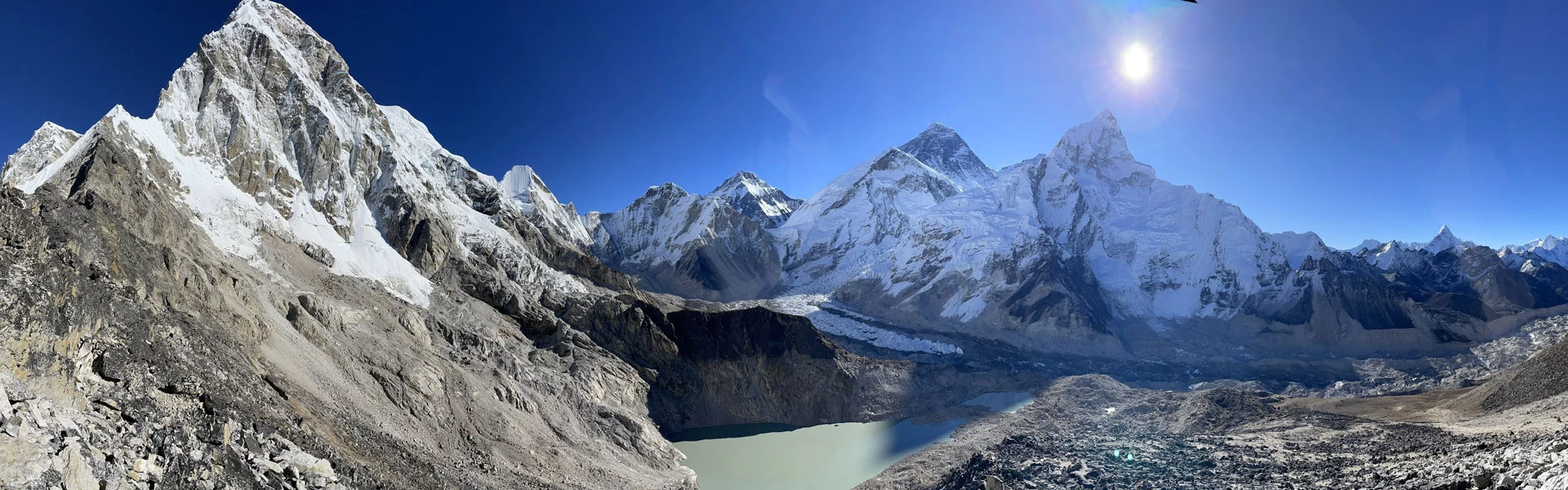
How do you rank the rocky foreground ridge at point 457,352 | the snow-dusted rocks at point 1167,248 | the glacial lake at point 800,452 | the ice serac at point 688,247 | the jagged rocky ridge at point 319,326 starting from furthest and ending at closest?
the ice serac at point 688,247, the snow-dusted rocks at point 1167,248, the glacial lake at point 800,452, the rocky foreground ridge at point 457,352, the jagged rocky ridge at point 319,326

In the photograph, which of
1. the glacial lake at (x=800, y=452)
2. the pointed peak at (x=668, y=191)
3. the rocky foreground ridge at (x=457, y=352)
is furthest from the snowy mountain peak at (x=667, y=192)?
the glacial lake at (x=800, y=452)

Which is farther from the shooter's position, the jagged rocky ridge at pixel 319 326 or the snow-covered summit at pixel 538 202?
the snow-covered summit at pixel 538 202

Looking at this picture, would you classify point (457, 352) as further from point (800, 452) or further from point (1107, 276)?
point (1107, 276)

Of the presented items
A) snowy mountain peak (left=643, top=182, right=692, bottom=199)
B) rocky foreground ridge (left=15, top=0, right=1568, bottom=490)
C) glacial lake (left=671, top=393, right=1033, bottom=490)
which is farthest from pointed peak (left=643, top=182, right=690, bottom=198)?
glacial lake (left=671, top=393, right=1033, bottom=490)

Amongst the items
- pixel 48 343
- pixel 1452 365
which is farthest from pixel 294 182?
pixel 1452 365

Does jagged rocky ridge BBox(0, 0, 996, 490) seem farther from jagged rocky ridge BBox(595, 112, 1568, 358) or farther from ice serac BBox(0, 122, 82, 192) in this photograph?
jagged rocky ridge BBox(595, 112, 1568, 358)

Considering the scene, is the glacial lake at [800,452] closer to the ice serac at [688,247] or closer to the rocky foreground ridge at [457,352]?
the rocky foreground ridge at [457,352]

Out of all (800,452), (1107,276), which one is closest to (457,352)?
(800,452)
